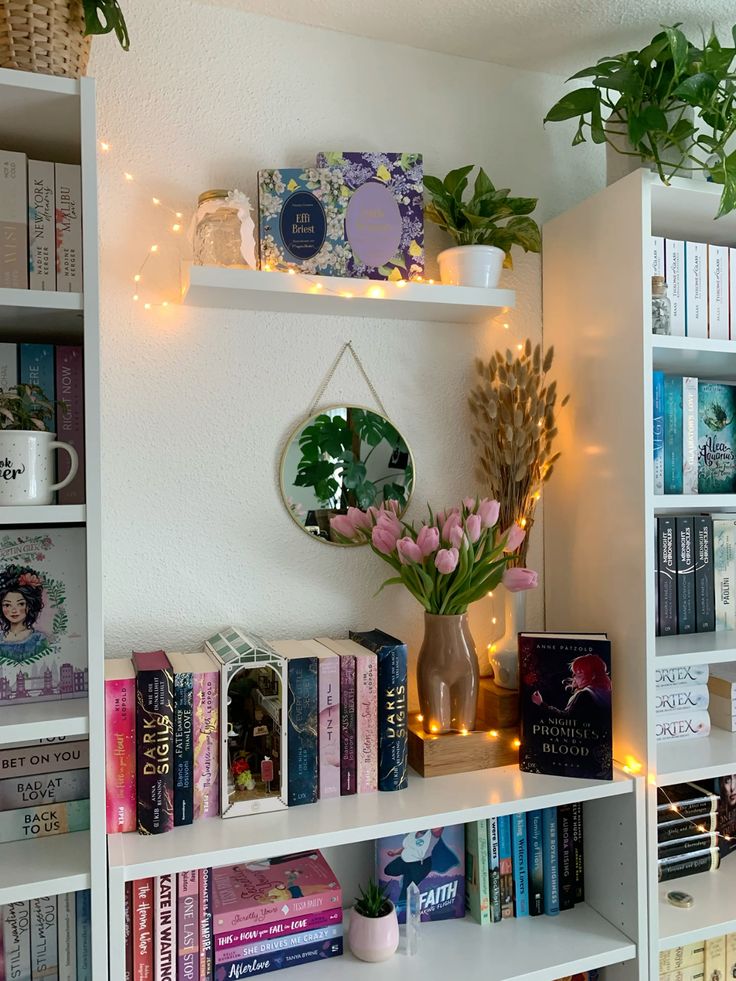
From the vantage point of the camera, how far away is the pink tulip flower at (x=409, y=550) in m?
1.41

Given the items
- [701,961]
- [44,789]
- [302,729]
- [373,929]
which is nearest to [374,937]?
[373,929]

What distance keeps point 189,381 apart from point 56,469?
0.38 meters

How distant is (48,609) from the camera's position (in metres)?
1.19

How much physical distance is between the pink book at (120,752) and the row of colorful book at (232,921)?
11 cm

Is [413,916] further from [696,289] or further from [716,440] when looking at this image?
[696,289]

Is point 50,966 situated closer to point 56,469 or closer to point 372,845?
point 372,845

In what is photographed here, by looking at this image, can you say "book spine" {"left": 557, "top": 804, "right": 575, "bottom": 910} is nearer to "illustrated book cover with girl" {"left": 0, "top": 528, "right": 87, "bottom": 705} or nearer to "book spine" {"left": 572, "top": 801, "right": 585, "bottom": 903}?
"book spine" {"left": 572, "top": 801, "right": 585, "bottom": 903}

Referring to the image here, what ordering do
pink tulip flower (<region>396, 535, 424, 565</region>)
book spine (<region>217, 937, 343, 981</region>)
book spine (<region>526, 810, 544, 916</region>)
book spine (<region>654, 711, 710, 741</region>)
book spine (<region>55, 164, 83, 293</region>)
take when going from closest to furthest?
1. book spine (<region>55, 164, 83, 293</region>)
2. book spine (<region>217, 937, 343, 981</region>)
3. pink tulip flower (<region>396, 535, 424, 565</region>)
4. book spine (<region>526, 810, 544, 916</region>)
5. book spine (<region>654, 711, 710, 741</region>)

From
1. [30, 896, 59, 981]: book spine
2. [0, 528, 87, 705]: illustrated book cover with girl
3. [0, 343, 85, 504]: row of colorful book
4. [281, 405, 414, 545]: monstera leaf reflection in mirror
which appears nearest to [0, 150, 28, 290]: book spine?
[0, 343, 85, 504]: row of colorful book

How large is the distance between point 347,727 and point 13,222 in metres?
0.98

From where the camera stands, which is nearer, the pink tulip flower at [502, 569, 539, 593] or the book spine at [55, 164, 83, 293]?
the book spine at [55, 164, 83, 293]

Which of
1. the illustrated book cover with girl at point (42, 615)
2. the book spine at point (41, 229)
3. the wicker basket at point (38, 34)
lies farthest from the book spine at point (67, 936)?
the wicker basket at point (38, 34)

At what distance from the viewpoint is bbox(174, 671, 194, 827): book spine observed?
126 centimetres

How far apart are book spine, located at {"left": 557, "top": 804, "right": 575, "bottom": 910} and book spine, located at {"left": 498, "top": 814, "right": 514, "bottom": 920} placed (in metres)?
0.11
